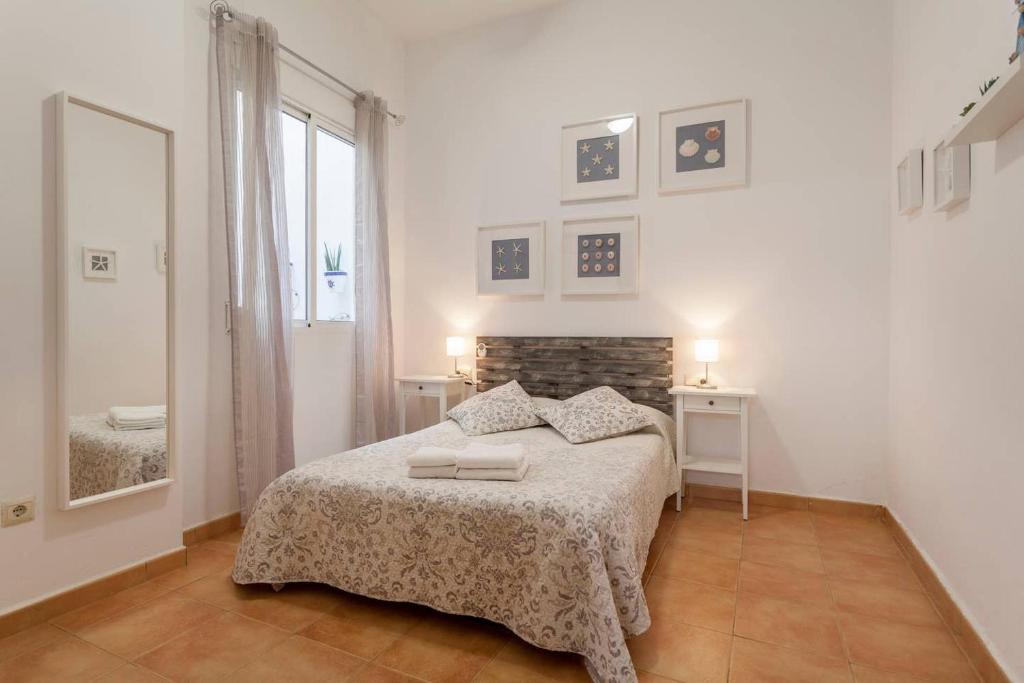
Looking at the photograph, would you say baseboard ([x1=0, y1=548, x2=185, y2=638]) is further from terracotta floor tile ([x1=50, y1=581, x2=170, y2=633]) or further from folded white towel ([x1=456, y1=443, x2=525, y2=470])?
folded white towel ([x1=456, y1=443, x2=525, y2=470])

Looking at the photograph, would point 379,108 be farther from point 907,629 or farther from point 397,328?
point 907,629

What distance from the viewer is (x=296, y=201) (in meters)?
3.57

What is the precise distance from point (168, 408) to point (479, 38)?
3474mm

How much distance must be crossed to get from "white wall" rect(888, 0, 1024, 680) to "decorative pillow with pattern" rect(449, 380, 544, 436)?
6.49 ft

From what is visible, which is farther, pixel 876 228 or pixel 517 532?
pixel 876 228

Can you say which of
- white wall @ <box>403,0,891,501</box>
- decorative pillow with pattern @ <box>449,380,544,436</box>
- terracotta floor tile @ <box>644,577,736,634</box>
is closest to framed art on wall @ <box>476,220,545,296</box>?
white wall @ <box>403,0,891,501</box>

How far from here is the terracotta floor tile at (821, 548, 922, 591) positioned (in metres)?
2.39

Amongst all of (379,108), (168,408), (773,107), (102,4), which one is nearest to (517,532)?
(168,408)

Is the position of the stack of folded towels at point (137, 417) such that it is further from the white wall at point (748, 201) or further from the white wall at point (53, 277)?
the white wall at point (748, 201)

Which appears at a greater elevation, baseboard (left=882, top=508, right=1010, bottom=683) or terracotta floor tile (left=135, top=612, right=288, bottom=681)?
baseboard (left=882, top=508, right=1010, bottom=683)

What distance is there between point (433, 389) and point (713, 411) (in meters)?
1.98

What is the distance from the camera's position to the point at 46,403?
2047 millimetres

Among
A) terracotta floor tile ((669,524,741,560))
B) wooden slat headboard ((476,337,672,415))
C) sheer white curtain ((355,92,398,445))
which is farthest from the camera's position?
sheer white curtain ((355,92,398,445))

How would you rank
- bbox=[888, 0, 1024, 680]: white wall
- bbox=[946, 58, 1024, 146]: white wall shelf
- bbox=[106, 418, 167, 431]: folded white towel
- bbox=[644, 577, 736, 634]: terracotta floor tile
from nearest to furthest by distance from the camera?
bbox=[946, 58, 1024, 146]: white wall shelf, bbox=[888, 0, 1024, 680]: white wall, bbox=[644, 577, 736, 634]: terracotta floor tile, bbox=[106, 418, 167, 431]: folded white towel
